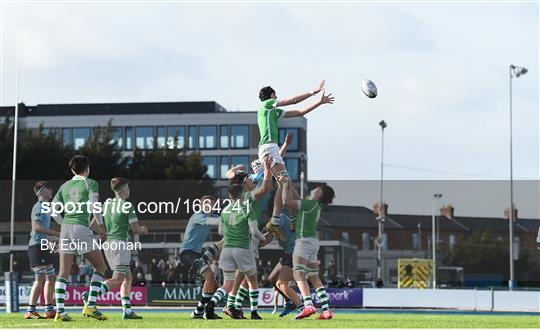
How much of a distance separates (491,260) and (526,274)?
5.85 meters

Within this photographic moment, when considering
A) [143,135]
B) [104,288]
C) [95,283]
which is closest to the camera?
[95,283]

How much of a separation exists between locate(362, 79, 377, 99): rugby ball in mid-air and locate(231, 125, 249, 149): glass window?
92786 mm

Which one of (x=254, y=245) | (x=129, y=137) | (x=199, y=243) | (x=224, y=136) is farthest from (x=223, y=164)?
(x=254, y=245)

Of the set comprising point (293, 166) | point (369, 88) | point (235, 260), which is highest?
point (293, 166)

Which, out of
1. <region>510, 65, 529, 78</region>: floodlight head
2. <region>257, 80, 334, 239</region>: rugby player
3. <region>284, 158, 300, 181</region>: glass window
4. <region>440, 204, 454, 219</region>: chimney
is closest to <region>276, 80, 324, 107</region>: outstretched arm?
<region>257, 80, 334, 239</region>: rugby player

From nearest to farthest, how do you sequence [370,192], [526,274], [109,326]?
1. [109,326]
2. [370,192]
3. [526,274]

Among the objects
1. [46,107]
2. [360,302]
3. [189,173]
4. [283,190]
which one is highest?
[46,107]

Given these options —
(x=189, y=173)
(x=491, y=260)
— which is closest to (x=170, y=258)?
(x=189, y=173)

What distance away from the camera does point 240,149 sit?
117375mm

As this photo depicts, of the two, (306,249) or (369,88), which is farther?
(369,88)

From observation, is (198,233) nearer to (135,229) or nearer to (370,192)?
(135,229)

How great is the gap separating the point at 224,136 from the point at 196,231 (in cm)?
9376

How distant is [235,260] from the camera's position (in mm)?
21391

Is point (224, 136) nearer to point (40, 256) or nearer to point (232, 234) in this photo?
point (40, 256)
